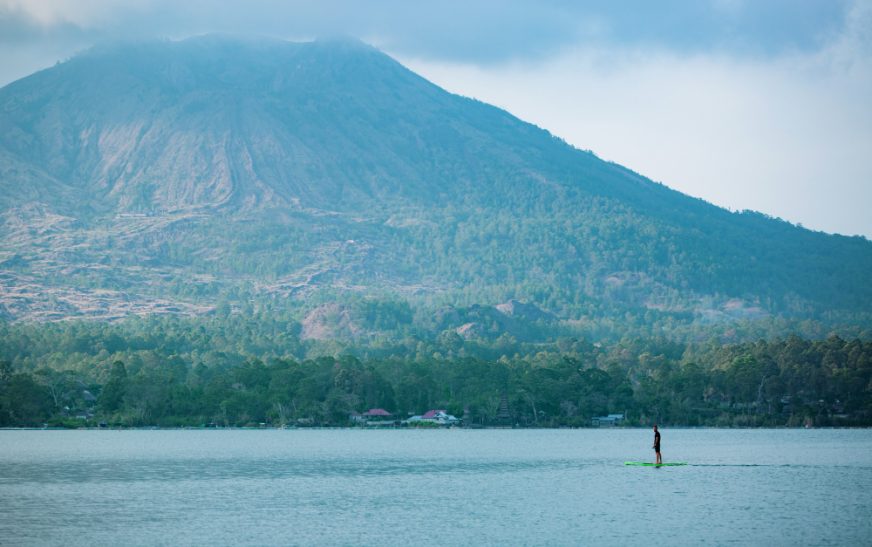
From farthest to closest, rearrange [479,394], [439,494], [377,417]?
[479,394] → [377,417] → [439,494]

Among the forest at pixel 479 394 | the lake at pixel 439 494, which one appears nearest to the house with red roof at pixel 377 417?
the forest at pixel 479 394

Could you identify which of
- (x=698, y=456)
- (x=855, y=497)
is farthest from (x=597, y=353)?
(x=855, y=497)

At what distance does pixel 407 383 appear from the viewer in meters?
154

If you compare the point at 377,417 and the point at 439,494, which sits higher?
the point at 377,417

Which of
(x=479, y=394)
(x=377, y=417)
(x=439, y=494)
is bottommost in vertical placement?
(x=439, y=494)

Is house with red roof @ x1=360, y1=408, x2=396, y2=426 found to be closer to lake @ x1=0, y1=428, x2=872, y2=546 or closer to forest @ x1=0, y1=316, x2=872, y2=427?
forest @ x1=0, y1=316, x2=872, y2=427

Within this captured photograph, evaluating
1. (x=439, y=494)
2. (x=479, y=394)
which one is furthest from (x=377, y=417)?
(x=439, y=494)

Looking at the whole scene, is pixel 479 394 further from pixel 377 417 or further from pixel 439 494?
pixel 439 494

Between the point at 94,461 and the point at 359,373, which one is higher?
the point at 359,373

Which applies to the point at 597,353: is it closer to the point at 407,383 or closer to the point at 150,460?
the point at 407,383

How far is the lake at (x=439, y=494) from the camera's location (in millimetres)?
54000

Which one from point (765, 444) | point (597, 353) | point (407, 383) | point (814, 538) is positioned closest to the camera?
point (814, 538)

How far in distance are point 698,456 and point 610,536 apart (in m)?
46.3

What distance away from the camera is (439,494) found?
234ft
